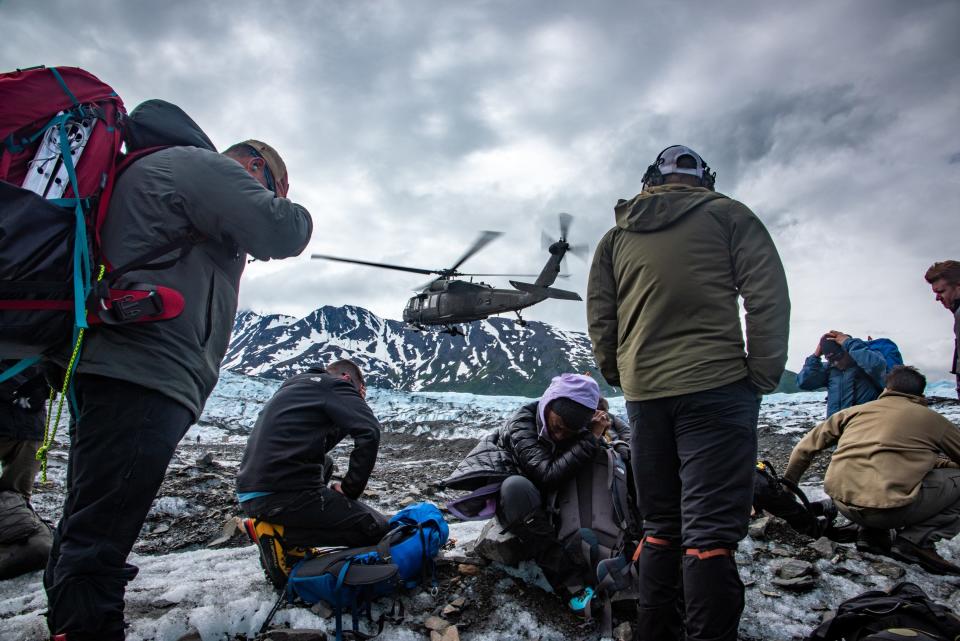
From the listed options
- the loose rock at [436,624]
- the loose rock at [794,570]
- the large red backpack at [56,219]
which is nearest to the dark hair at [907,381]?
the loose rock at [794,570]

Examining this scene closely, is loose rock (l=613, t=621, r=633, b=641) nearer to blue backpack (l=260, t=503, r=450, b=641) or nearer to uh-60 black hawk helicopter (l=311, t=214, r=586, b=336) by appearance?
blue backpack (l=260, t=503, r=450, b=641)

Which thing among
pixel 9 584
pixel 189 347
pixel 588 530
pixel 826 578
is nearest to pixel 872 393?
pixel 826 578

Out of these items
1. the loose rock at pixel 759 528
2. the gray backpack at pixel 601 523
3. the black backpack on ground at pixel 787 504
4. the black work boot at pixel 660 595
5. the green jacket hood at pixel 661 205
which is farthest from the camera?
the loose rock at pixel 759 528

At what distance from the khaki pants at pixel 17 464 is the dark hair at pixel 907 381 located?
6.82 meters

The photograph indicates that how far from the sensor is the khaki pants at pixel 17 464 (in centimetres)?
385

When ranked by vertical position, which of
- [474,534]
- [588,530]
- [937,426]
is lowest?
[474,534]

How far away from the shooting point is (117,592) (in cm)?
194

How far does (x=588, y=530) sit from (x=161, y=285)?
287cm

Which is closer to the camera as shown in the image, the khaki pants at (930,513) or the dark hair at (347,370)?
the khaki pants at (930,513)

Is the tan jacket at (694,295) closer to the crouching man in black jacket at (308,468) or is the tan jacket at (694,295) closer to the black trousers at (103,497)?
the crouching man in black jacket at (308,468)

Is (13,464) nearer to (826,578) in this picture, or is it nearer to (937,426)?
(826,578)

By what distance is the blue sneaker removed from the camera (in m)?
2.95

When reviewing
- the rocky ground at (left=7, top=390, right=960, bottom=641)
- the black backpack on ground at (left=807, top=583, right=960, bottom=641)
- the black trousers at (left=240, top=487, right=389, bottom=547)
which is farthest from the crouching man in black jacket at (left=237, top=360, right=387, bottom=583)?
the black backpack on ground at (left=807, top=583, right=960, bottom=641)

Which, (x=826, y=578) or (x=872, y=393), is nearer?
(x=826, y=578)
